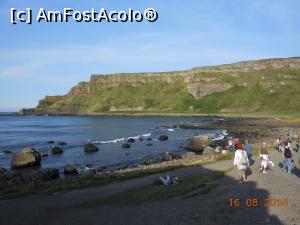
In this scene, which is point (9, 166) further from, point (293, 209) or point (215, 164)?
point (293, 209)

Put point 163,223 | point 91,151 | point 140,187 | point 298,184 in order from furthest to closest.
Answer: point 91,151
point 140,187
point 298,184
point 163,223

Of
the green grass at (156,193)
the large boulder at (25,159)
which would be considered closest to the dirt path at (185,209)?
the green grass at (156,193)

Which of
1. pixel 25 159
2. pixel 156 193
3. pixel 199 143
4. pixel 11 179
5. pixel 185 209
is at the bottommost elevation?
pixel 11 179

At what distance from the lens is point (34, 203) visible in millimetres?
25531

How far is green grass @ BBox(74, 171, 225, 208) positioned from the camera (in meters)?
23.0

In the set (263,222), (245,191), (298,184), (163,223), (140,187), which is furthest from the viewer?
(140,187)

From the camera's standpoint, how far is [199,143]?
200 ft

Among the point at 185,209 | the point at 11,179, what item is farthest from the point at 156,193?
the point at 11,179

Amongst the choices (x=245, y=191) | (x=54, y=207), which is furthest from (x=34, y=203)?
(x=245, y=191)

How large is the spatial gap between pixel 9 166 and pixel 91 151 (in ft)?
53.6

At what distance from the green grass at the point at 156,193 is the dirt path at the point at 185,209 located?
32.8 inches

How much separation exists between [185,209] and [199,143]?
4193cm
